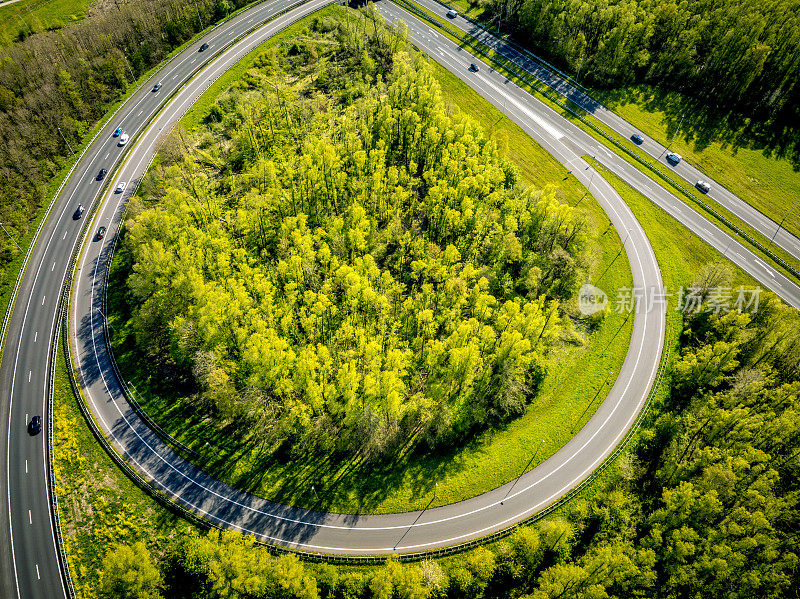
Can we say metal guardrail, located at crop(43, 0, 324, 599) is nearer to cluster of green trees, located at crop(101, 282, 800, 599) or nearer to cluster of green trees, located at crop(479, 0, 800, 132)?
cluster of green trees, located at crop(101, 282, 800, 599)

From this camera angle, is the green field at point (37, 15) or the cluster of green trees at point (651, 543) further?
the green field at point (37, 15)

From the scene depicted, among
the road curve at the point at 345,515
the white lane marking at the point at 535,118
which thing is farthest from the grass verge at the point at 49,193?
the white lane marking at the point at 535,118

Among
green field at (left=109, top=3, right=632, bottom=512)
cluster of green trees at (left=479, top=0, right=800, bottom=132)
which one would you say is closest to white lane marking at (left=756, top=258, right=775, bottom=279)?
green field at (left=109, top=3, right=632, bottom=512)

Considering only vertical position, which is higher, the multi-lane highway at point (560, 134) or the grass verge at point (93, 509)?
the multi-lane highway at point (560, 134)

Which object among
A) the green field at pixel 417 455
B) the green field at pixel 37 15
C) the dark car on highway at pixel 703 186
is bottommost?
the green field at pixel 417 455

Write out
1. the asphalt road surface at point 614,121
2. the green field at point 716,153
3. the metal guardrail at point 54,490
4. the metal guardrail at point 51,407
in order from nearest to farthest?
1. the metal guardrail at point 54,490
2. the metal guardrail at point 51,407
3. the asphalt road surface at point 614,121
4. the green field at point 716,153

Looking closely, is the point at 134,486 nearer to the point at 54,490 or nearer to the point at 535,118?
the point at 54,490

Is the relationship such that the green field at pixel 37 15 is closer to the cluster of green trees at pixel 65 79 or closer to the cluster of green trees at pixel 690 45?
the cluster of green trees at pixel 65 79

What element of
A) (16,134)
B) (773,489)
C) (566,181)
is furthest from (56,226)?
(773,489)
